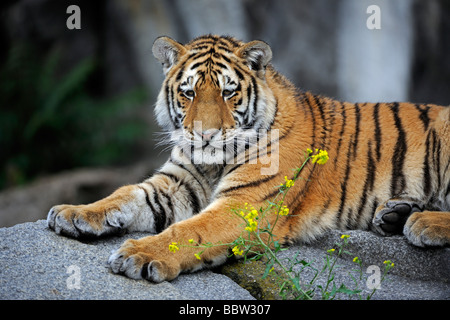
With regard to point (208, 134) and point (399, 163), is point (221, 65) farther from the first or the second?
point (399, 163)

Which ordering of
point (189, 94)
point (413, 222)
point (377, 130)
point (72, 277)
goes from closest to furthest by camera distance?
point (72, 277), point (413, 222), point (189, 94), point (377, 130)

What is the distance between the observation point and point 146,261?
263 cm

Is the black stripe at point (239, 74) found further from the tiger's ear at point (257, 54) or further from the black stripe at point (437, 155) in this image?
the black stripe at point (437, 155)

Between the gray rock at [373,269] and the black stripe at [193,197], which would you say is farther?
the black stripe at [193,197]

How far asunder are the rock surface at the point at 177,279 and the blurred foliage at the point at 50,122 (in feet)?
15.0

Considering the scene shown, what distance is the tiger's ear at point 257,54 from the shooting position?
3.31 m

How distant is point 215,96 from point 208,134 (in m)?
0.26

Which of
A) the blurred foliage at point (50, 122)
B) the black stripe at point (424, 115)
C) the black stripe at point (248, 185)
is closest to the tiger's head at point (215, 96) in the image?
the black stripe at point (248, 185)

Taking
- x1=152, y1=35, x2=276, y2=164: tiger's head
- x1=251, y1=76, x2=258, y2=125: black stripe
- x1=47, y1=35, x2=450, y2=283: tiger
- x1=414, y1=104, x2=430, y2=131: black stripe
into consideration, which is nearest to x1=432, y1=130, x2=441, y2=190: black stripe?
x1=47, y1=35, x2=450, y2=283: tiger

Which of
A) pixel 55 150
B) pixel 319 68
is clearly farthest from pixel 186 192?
pixel 319 68

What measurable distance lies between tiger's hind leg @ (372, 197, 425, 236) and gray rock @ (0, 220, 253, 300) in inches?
38.7

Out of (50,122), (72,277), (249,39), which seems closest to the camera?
(72,277)

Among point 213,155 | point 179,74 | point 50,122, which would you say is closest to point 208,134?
point 213,155

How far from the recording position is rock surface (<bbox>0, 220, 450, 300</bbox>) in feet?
8.14
